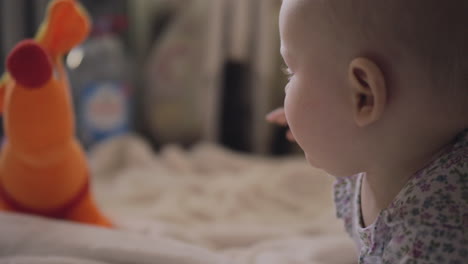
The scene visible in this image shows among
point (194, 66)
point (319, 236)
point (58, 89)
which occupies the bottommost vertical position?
point (319, 236)

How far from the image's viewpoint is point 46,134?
83 centimetres

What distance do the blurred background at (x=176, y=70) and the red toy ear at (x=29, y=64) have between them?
62 centimetres

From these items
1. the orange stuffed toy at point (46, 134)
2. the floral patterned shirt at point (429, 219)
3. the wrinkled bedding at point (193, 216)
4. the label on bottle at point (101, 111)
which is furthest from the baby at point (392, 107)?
the label on bottle at point (101, 111)

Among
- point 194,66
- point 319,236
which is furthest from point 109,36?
point 319,236

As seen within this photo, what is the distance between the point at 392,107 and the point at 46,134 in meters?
0.52

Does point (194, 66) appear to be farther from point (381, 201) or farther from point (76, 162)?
point (381, 201)

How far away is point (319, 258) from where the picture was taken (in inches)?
34.0

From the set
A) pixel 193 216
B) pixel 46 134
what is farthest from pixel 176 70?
pixel 46 134

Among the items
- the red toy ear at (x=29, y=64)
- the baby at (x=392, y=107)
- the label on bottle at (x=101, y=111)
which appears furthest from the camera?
the label on bottle at (x=101, y=111)

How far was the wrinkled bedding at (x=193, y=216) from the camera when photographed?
0.77 m

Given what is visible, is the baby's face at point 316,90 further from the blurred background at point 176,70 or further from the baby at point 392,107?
the blurred background at point 176,70

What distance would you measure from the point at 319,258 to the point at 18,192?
49 centimetres

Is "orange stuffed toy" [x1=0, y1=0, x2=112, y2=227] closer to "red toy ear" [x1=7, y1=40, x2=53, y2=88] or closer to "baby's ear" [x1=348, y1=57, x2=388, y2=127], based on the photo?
"red toy ear" [x1=7, y1=40, x2=53, y2=88]

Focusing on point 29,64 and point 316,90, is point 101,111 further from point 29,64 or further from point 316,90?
point 316,90
